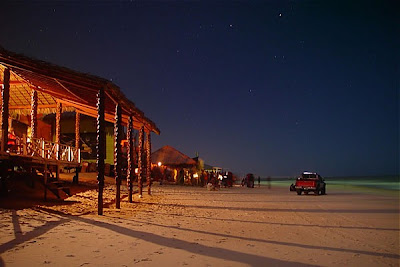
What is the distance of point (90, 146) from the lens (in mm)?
31250

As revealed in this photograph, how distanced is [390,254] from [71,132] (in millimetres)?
28855

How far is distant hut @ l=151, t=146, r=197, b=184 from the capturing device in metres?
37.0

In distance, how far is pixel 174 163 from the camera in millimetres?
37000

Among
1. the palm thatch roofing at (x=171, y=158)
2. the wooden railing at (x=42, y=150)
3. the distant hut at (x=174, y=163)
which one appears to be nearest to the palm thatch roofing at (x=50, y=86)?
the wooden railing at (x=42, y=150)

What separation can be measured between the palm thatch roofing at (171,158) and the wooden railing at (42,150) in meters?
17.9

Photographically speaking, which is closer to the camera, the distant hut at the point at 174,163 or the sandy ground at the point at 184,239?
the sandy ground at the point at 184,239

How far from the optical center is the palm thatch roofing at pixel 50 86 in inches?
441

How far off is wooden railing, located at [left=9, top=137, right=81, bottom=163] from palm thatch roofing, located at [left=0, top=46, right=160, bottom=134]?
2.51m

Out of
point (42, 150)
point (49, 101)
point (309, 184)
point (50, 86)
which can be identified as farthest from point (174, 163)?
point (50, 86)

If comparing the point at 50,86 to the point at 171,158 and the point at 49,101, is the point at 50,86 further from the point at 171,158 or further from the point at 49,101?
the point at 171,158

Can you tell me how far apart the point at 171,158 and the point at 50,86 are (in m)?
22.7

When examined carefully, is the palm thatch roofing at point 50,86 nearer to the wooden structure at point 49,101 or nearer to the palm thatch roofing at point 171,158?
the wooden structure at point 49,101

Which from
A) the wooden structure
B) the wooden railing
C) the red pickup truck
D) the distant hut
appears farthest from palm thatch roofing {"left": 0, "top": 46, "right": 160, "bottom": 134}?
the distant hut

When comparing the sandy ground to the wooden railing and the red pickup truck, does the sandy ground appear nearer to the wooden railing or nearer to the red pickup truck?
the wooden railing
